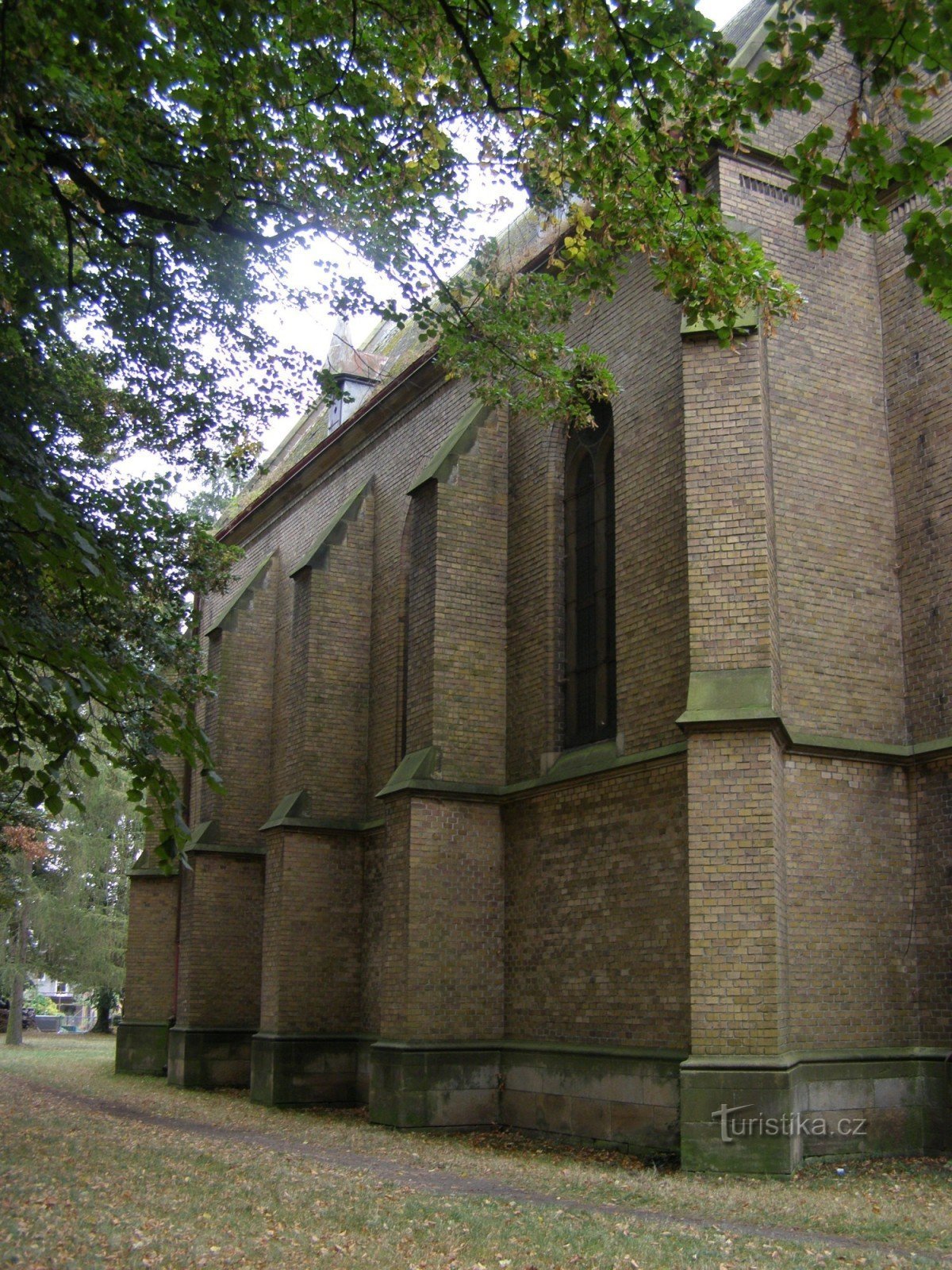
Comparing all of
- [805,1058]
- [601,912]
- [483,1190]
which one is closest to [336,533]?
[601,912]

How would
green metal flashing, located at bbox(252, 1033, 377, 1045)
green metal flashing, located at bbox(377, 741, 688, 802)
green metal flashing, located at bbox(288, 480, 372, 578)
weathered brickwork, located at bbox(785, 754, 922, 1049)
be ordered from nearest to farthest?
weathered brickwork, located at bbox(785, 754, 922, 1049)
green metal flashing, located at bbox(377, 741, 688, 802)
green metal flashing, located at bbox(252, 1033, 377, 1045)
green metal flashing, located at bbox(288, 480, 372, 578)

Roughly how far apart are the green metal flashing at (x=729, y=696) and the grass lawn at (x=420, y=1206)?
384 centimetres

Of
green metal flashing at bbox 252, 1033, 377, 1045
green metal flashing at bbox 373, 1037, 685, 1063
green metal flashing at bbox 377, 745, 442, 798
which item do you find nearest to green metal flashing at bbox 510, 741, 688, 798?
green metal flashing at bbox 377, 745, 442, 798

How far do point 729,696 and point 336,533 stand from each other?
976cm

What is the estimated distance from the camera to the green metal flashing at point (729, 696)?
444 inches

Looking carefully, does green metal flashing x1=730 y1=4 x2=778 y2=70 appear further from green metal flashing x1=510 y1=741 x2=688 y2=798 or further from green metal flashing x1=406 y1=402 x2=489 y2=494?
green metal flashing x1=510 y1=741 x2=688 y2=798

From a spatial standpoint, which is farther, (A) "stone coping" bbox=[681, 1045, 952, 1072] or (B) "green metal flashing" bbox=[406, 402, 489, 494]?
(B) "green metal flashing" bbox=[406, 402, 489, 494]

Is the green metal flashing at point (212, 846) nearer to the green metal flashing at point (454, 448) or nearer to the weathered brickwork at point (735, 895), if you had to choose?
the green metal flashing at point (454, 448)

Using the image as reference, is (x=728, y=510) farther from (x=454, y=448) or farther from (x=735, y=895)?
(x=454, y=448)

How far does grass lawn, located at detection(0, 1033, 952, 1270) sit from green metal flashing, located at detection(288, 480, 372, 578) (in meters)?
8.71

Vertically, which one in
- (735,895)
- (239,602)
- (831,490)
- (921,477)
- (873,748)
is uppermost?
(239,602)

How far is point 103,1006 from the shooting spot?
43562 mm

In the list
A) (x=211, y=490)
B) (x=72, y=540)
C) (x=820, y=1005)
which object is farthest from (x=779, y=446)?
(x=211, y=490)

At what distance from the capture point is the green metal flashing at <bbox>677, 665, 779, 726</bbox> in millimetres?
11289
